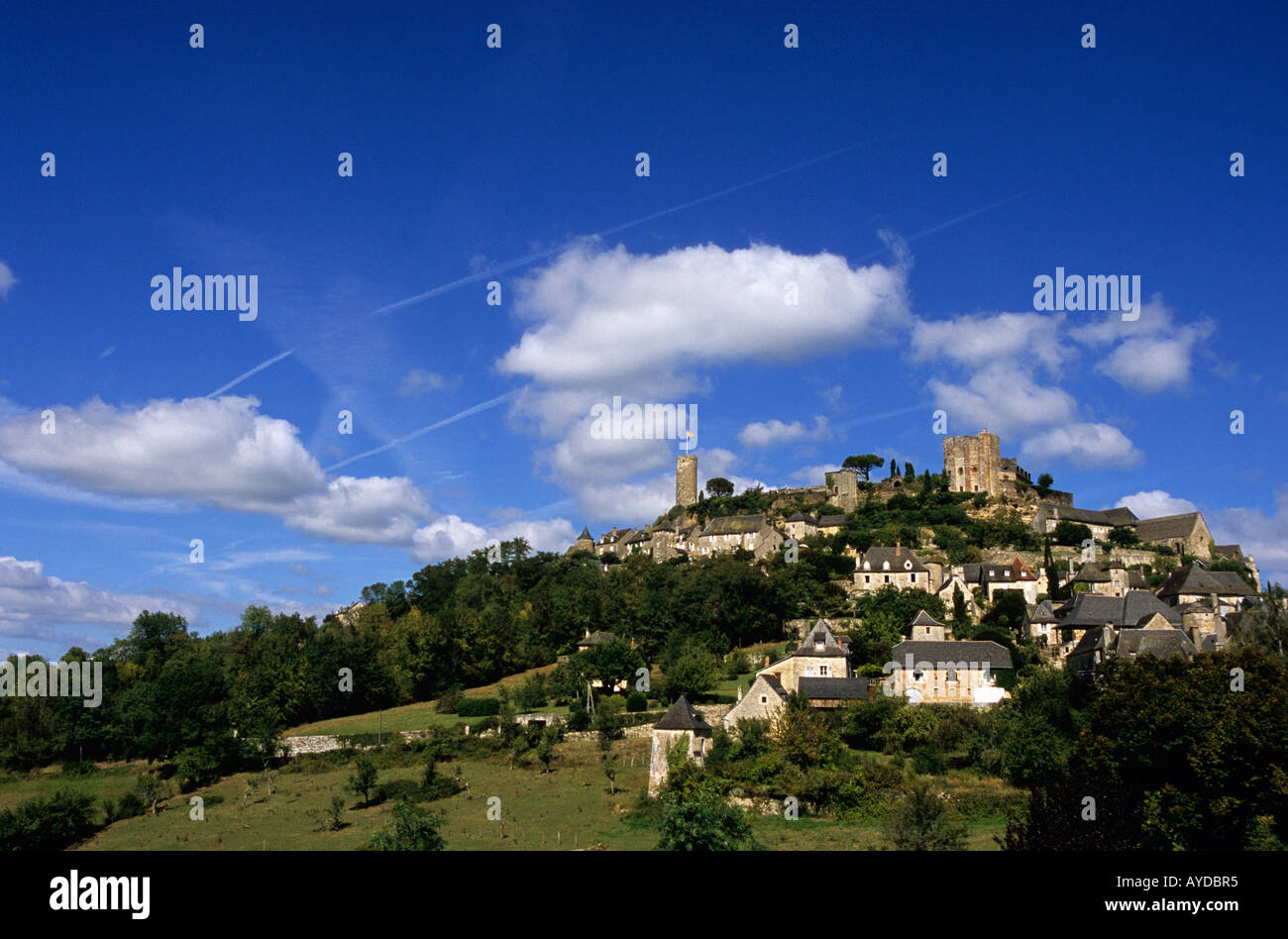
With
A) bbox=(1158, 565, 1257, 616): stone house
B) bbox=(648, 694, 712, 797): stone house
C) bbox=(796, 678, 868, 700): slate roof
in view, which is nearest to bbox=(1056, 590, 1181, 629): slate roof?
bbox=(1158, 565, 1257, 616): stone house

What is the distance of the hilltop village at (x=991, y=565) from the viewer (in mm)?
53625

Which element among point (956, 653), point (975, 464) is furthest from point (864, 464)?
point (956, 653)

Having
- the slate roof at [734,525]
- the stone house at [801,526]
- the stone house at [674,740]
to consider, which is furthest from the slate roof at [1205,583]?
the stone house at [674,740]

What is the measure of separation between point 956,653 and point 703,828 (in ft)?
96.9

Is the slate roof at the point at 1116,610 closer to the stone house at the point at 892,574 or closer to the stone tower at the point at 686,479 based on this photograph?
the stone house at the point at 892,574

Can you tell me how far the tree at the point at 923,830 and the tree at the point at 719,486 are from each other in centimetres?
10243

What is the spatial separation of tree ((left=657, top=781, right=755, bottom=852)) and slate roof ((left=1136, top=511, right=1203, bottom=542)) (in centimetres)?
7509

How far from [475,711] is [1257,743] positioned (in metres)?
44.6

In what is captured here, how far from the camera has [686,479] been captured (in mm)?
141000

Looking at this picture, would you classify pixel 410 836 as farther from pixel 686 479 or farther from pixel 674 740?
pixel 686 479

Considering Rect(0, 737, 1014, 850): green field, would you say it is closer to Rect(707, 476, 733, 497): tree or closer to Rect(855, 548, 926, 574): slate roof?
Rect(855, 548, 926, 574): slate roof

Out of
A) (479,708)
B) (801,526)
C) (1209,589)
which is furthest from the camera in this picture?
(801,526)
